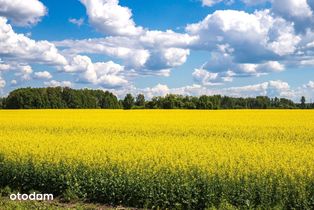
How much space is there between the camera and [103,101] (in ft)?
282

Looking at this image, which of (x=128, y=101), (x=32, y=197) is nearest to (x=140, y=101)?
(x=128, y=101)

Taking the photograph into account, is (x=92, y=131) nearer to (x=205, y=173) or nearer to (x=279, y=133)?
(x=279, y=133)

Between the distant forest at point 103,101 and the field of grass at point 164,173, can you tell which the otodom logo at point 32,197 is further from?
the distant forest at point 103,101

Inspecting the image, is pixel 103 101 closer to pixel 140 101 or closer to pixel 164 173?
pixel 140 101

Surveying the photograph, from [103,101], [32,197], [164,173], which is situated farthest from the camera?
[103,101]

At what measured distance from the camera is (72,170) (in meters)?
14.6

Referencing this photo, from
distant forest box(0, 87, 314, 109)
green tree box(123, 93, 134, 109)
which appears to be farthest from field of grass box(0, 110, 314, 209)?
green tree box(123, 93, 134, 109)

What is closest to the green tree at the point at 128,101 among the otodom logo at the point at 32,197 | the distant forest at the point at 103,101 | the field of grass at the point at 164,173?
the distant forest at the point at 103,101

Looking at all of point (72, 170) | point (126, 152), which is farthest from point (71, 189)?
point (126, 152)

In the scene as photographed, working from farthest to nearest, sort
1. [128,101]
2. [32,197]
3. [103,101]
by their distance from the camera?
1. [103,101]
2. [128,101]
3. [32,197]

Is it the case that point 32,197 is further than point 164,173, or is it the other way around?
point 32,197

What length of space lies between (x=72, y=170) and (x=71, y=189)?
0.72m

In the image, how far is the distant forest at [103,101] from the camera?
72.4 m

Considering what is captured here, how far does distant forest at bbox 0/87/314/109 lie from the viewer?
2852 inches
